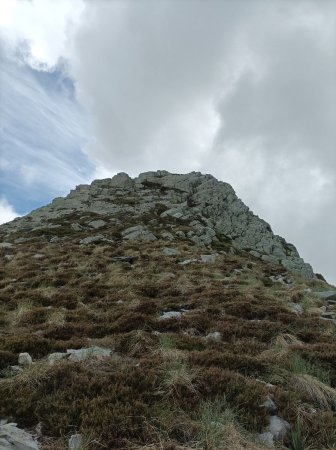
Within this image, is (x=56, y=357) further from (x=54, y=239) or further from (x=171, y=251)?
(x=54, y=239)

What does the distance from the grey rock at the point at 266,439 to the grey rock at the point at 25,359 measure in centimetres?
467

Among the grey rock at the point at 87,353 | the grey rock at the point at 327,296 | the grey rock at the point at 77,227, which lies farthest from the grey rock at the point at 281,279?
the grey rock at the point at 77,227

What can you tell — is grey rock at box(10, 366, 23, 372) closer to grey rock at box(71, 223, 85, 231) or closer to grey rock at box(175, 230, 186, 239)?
grey rock at box(175, 230, 186, 239)

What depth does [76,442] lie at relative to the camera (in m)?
5.08

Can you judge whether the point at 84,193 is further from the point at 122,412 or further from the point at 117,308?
the point at 122,412

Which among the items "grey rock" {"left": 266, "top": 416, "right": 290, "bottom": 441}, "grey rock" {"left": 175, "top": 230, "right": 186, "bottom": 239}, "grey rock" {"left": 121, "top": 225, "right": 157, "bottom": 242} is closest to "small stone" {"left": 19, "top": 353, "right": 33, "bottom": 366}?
"grey rock" {"left": 266, "top": 416, "right": 290, "bottom": 441}

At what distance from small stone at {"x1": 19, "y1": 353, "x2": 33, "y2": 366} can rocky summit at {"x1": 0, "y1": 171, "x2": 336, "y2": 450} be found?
2.3 inches

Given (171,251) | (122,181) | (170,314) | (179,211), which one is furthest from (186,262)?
(122,181)

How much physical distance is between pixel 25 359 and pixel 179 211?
1713 inches

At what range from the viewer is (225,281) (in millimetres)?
19375

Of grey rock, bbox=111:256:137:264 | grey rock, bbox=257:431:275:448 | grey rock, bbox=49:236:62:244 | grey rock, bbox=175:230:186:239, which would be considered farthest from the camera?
grey rock, bbox=175:230:186:239

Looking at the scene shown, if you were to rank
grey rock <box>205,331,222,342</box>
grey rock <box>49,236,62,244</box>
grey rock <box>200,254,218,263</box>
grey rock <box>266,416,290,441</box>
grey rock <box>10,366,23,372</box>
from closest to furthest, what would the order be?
grey rock <box>266,416,290,441</box> → grey rock <box>10,366,23,372</box> → grey rock <box>205,331,222,342</box> → grey rock <box>200,254,218,263</box> → grey rock <box>49,236,62,244</box>

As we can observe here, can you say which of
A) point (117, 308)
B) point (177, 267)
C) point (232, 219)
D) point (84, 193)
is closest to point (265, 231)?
point (232, 219)

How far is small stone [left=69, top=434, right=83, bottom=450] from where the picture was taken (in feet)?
16.3
